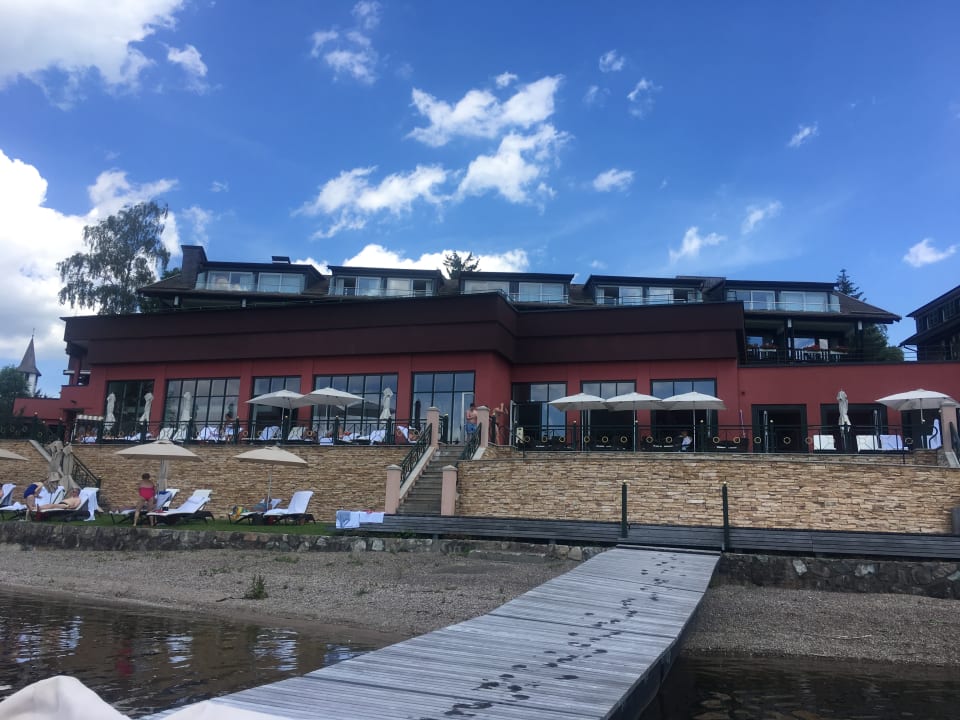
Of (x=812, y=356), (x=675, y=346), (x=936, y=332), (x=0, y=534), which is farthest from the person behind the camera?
(x=936, y=332)

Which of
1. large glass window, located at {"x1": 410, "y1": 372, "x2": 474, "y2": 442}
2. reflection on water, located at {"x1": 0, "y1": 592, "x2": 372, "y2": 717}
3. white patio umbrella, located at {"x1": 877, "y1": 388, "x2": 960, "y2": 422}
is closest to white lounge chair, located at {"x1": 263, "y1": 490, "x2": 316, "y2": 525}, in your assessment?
large glass window, located at {"x1": 410, "y1": 372, "x2": 474, "y2": 442}

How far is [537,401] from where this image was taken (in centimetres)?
2697

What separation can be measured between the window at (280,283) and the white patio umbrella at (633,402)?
24.3 m

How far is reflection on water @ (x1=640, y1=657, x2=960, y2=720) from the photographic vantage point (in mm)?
6309

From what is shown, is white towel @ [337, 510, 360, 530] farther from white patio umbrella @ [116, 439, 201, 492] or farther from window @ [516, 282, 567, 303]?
window @ [516, 282, 567, 303]

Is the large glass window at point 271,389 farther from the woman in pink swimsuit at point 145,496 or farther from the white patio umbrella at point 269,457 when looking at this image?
the woman in pink swimsuit at point 145,496

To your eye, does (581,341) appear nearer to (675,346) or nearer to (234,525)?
(675,346)

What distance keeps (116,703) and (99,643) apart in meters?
2.70

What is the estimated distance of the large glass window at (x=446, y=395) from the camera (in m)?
25.3

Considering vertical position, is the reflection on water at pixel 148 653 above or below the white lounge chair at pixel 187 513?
below

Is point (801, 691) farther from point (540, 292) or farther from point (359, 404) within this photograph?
point (540, 292)

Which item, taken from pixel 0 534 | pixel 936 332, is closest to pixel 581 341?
pixel 0 534

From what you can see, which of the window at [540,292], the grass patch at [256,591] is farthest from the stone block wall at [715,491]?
the window at [540,292]

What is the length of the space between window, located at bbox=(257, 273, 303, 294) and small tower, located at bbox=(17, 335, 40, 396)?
41.1 m
